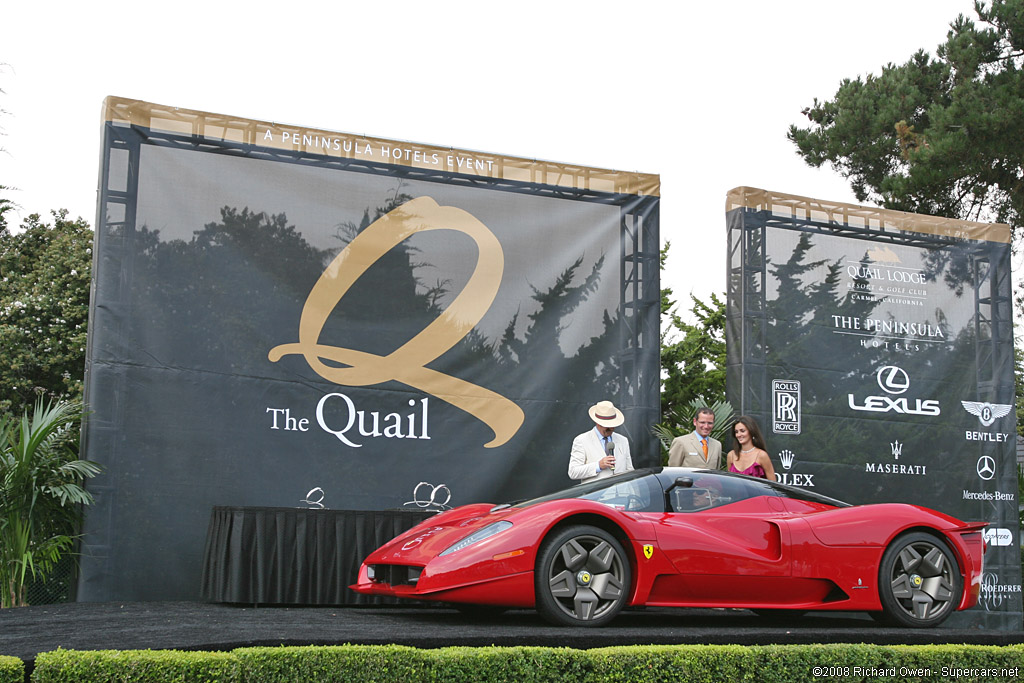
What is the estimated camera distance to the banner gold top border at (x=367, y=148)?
26.8ft

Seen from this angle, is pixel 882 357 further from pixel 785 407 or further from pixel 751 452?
pixel 751 452

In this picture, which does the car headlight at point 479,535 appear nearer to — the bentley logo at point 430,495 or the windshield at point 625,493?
the windshield at point 625,493

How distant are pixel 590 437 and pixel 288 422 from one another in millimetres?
2556

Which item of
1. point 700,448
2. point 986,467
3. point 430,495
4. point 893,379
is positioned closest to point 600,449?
point 700,448

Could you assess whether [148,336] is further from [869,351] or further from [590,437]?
[869,351]

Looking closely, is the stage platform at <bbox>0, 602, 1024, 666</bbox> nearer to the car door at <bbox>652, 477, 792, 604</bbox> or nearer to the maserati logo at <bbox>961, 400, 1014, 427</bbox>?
the car door at <bbox>652, 477, 792, 604</bbox>

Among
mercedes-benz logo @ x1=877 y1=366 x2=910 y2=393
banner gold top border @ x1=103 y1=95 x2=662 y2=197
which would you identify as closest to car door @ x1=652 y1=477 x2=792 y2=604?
banner gold top border @ x1=103 y1=95 x2=662 y2=197

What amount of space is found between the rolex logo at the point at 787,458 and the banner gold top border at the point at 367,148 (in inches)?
110

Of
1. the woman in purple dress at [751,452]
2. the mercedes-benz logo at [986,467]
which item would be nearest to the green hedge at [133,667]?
the woman in purple dress at [751,452]

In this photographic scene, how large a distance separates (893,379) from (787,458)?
1594 millimetres

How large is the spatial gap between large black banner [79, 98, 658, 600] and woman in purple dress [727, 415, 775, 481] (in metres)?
1.50

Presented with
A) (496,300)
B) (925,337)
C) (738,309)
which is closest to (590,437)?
(496,300)

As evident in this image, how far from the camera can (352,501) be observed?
834cm

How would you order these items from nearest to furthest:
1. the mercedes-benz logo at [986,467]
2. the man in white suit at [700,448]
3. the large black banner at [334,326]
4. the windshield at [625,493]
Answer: the windshield at [625,493]
the large black banner at [334,326]
the man in white suit at [700,448]
the mercedes-benz logo at [986,467]
